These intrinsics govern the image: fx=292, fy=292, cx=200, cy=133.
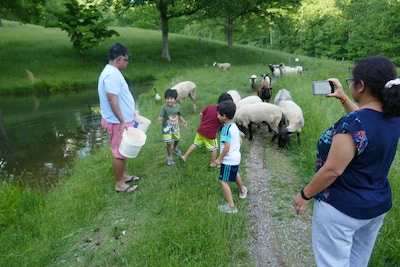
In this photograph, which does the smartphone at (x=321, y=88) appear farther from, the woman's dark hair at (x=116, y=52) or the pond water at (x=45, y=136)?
the pond water at (x=45, y=136)

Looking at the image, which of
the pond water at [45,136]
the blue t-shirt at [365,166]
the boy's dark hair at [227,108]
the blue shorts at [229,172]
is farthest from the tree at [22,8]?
the blue t-shirt at [365,166]

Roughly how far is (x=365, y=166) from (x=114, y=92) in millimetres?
3324

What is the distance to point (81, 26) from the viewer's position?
70.3ft

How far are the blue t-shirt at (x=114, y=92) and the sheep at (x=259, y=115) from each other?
3083mm

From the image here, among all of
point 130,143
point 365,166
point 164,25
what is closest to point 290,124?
point 130,143

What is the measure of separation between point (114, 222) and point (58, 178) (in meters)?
2.84

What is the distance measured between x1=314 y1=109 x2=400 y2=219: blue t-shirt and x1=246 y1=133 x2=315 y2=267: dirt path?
1487mm

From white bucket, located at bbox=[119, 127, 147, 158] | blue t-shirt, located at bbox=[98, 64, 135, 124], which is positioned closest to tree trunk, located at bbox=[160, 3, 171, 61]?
blue t-shirt, located at bbox=[98, 64, 135, 124]

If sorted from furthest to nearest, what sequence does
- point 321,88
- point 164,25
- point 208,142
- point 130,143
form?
1. point 164,25
2. point 208,142
3. point 130,143
4. point 321,88

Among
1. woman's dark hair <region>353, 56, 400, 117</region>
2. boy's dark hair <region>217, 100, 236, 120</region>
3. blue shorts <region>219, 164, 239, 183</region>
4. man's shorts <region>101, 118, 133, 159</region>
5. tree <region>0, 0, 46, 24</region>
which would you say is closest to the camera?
woman's dark hair <region>353, 56, 400, 117</region>

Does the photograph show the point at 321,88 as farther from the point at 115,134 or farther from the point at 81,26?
the point at 81,26

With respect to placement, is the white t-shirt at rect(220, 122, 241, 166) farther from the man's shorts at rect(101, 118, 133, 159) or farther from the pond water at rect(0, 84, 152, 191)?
the pond water at rect(0, 84, 152, 191)

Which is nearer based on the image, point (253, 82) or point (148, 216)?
point (148, 216)

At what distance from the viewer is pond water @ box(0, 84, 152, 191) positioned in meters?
6.65
